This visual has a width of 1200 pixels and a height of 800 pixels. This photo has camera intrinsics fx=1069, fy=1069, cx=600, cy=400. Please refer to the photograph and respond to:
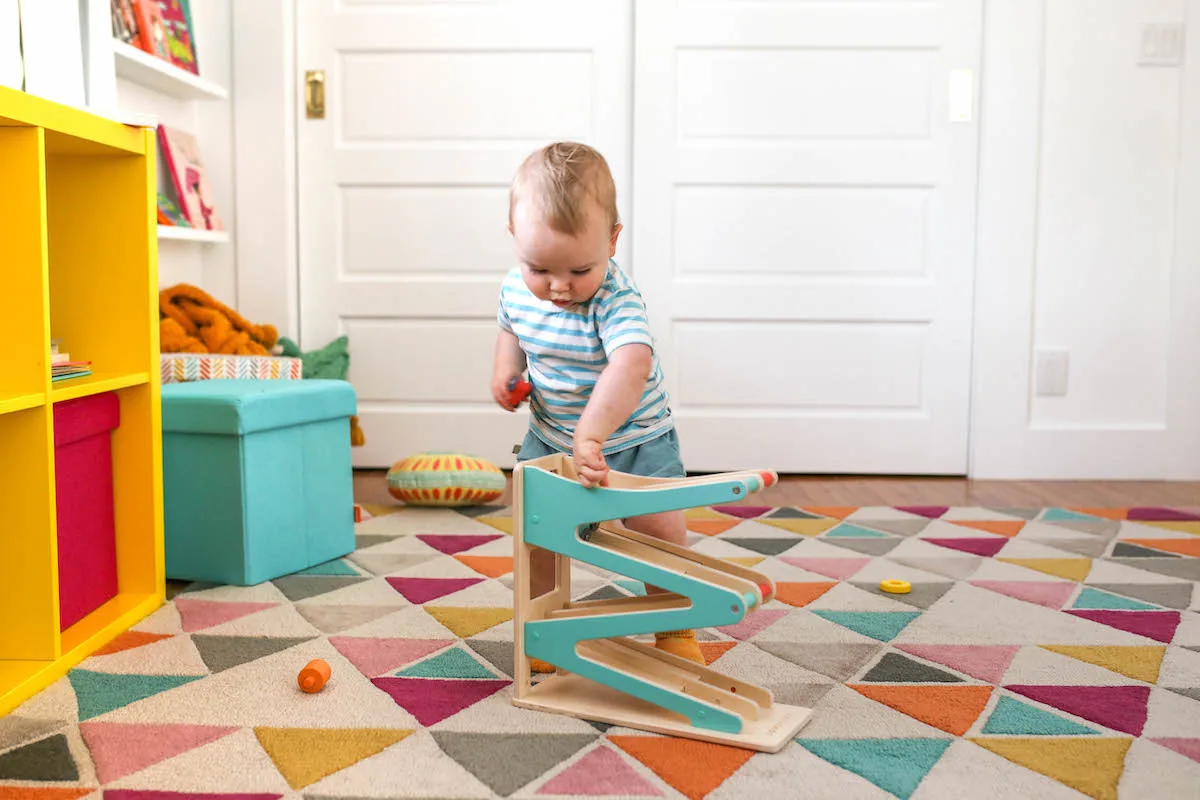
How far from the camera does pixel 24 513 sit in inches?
52.9

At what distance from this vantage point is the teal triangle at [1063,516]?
2.36m

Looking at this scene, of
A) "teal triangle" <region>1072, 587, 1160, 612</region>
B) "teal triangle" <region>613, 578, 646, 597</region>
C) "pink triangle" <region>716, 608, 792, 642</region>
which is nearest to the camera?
"pink triangle" <region>716, 608, 792, 642</region>

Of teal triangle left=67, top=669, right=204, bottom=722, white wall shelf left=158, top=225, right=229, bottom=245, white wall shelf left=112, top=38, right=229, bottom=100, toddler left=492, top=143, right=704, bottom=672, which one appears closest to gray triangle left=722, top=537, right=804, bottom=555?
toddler left=492, top=143, right=704, bottom=672

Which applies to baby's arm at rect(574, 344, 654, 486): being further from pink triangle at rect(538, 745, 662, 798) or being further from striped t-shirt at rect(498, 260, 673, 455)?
pink triangle at rect(538, 745, 662, 798)

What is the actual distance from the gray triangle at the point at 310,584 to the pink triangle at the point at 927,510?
1.28m

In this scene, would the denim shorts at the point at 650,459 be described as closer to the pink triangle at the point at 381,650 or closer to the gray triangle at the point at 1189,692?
the pink triangle at the point at 381,650

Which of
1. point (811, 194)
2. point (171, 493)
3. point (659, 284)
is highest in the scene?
point (811, 194)

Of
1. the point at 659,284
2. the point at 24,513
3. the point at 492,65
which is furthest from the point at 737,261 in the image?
the point at 24,513

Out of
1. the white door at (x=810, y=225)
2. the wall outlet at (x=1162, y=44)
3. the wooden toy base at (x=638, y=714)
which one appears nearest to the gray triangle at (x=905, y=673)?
the wooden toy base at (x=638, y=714)

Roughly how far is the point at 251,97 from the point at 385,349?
29.5 inches

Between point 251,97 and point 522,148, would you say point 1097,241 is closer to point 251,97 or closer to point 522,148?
point 522,148

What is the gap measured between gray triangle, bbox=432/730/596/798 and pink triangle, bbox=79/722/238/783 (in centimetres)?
26

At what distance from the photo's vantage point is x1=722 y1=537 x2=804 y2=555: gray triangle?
81.6 inches

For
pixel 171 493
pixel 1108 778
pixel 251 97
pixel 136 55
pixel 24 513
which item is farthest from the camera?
pixel 251 97
